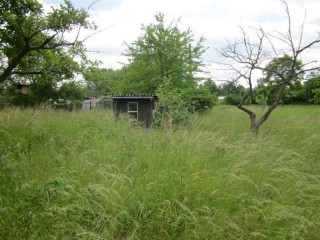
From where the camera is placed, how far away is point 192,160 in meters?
3.84

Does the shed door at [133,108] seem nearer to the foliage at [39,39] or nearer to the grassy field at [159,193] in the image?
the foliage at [39,39]

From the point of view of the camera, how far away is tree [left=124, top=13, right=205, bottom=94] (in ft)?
65.7

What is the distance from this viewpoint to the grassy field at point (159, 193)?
8.75 feet

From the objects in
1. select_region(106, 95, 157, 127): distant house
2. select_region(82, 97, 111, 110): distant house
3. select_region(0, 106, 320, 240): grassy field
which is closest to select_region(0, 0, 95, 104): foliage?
select_region(0, 106, 320, 240): grassy field

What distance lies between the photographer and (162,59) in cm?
2027

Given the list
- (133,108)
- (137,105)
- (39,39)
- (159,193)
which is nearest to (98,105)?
(133,108)

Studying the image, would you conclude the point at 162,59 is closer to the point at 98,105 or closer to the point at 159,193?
the point at 98,105

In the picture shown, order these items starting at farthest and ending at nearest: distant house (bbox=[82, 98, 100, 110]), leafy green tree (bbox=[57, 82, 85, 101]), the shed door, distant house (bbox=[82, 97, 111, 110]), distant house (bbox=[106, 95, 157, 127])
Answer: leafy green tree (bbox=[57, 82, 85, 101]) → the shed door → distant house (bbox=[106, 95, 157, 127]) → distant house (bbox=[82, 97, 111, 110]) → distant house (bbox=[82, 98, 100, 110])

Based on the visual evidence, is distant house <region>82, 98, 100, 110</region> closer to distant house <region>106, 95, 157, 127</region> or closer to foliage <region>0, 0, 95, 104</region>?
distant house <region>106, 95, 157, 127</region>

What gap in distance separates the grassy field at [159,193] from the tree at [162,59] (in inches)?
622

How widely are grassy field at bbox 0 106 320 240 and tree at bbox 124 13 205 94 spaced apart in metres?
15.8

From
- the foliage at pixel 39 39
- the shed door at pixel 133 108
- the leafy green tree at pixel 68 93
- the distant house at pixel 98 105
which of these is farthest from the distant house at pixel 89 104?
the foliage at pixel 39 39

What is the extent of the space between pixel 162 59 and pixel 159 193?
1799cm

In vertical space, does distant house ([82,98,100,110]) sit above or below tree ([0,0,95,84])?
below
